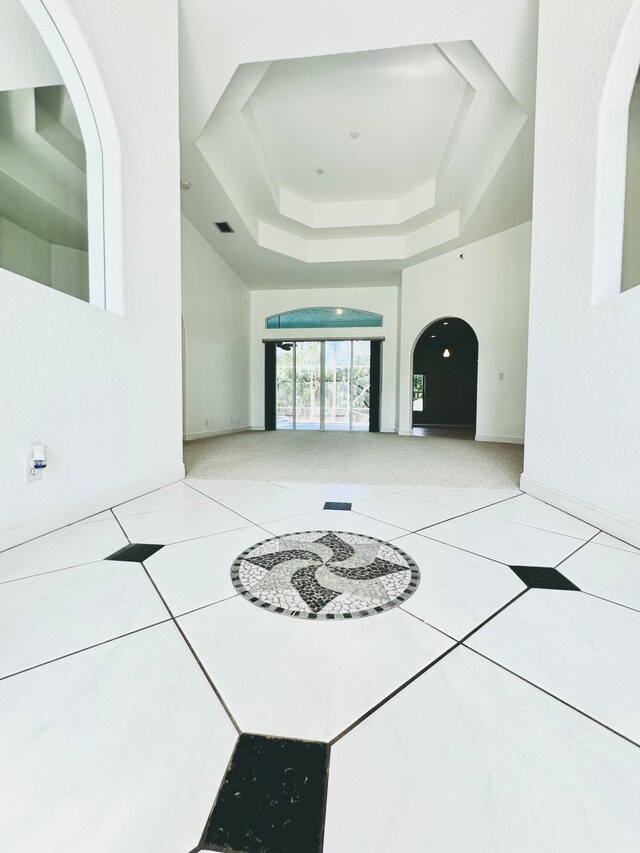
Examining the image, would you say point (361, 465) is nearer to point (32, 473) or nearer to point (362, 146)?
point (32, 473)

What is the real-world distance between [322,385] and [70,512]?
249 inches

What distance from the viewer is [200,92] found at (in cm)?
287

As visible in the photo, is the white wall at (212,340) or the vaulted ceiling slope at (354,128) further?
the white wall at (212,340)

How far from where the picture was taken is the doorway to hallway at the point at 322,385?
7.38m

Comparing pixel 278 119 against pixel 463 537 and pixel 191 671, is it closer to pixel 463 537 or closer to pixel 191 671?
pixel 463 537

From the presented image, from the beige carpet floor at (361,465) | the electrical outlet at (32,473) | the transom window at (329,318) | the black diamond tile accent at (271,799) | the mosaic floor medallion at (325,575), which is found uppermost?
the transom window at (329,318)

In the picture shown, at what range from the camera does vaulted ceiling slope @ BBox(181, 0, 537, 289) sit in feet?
8.02

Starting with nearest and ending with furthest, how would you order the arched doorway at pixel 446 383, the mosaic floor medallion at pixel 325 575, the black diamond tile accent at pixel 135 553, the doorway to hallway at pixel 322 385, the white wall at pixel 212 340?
the mosaic floor medallion at pixel 325 575
the black diamond tile accent at pixel 135 553
the white wall at pixel 212 340
the doorway to hallway at pixel 322 385
the arched doorway at pixel 446 383

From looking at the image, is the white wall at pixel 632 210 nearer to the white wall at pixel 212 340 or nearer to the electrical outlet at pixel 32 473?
the electrical outlet at pixel 32 473

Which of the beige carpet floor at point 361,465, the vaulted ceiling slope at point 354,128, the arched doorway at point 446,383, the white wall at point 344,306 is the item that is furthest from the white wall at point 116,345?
the arched doorway at point 446,383

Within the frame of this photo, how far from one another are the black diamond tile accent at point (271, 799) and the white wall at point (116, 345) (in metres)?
1.20

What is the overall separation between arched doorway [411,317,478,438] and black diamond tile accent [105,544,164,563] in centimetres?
1101

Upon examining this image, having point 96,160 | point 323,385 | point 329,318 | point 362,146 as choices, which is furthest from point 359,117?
point 323,385

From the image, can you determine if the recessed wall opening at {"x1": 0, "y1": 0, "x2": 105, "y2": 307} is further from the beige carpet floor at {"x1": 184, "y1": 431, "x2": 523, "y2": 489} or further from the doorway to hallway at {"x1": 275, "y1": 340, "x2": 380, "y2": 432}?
the doorway to hallway at {"x1": 275, "y1": 340, "x2": 380, "y2": 432}
